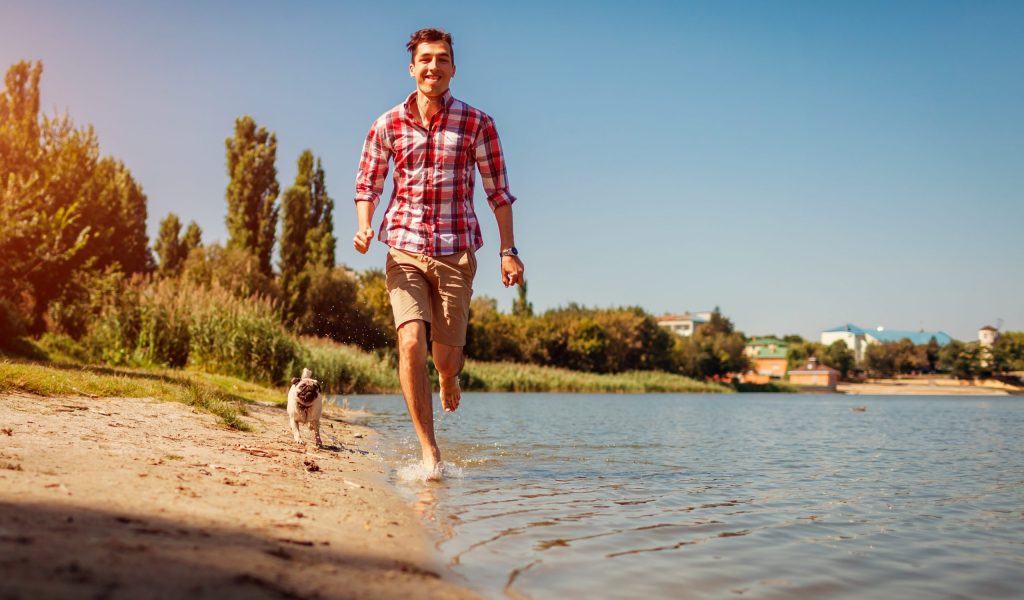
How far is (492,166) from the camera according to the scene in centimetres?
515

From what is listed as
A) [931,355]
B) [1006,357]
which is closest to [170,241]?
[1006,357]

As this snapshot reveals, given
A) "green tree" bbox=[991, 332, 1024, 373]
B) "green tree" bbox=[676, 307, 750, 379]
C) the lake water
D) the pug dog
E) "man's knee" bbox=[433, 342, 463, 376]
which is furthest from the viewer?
"green tree" bbox=[991, 332, 1024, 373]

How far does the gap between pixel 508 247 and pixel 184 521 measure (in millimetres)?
2995

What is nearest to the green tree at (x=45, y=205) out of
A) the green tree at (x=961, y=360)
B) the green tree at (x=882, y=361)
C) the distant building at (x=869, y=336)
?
the green tree at (x=961, y=360)

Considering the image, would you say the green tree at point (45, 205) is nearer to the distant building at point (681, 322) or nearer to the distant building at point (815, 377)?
the distant building at point (815, 377)

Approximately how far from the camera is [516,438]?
9.14m

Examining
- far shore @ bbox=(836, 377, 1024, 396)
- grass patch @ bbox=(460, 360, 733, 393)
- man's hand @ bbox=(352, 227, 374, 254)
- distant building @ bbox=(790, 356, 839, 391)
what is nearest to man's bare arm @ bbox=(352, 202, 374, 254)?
man's hand @ bbox=(352, 227, 374, 254)

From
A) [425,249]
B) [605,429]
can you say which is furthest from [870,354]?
[425,249]

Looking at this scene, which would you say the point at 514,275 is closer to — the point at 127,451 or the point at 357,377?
the point at 127,451

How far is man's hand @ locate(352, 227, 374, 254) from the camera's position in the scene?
486cm

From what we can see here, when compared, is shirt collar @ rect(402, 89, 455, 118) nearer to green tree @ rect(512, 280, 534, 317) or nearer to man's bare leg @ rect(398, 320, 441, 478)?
man's bare leg @ rect(398, 320, 441, 478)

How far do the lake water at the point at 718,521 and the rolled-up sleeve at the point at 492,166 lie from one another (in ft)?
6.26

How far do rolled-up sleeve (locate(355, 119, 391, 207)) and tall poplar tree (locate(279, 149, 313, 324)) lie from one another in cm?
3061

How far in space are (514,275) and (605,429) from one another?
7.09 m
